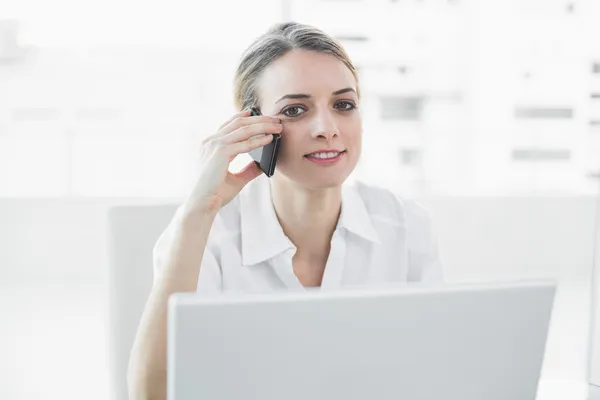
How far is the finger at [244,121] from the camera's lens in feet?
4.31

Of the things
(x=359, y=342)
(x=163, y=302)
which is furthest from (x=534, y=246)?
(x=359, y=342)

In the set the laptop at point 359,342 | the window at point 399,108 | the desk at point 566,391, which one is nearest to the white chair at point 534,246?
the desk at point 566,391

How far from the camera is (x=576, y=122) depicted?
26.5 ft

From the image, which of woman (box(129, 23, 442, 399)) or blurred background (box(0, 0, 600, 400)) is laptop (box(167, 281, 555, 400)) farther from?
blurred background (box(0, 0, 600, 400))

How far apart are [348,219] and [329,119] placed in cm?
26

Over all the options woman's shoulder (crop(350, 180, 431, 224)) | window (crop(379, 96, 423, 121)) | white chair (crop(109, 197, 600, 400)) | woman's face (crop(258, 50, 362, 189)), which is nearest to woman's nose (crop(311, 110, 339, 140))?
woman's face (crop(258, 50, 362, 189))

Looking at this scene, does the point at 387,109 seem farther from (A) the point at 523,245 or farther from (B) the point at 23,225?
(B) the point at 23,225

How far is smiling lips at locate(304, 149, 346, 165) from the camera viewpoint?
1.30 metres

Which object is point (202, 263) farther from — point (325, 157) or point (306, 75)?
point (306, 75)

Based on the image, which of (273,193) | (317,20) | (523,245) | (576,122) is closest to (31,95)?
(317,20)

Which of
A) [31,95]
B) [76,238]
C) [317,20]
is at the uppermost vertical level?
[317,20]

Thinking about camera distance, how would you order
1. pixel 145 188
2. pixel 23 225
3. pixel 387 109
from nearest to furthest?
pixel 23 225 < pixel 145 188 < pixel 387 109

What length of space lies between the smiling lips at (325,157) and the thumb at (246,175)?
13 cm

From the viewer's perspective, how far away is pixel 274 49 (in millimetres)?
1403
